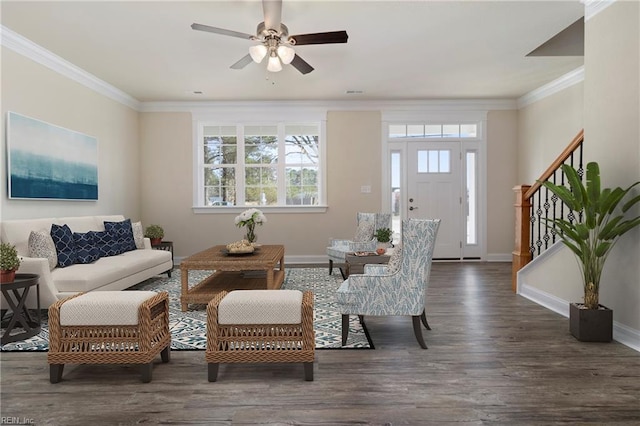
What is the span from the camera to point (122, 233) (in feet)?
16.5

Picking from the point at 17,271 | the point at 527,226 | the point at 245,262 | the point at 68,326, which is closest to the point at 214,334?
→ the point at 68,326

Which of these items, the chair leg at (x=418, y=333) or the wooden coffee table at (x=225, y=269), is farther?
the wooden coffee table at (x=225, y=269)

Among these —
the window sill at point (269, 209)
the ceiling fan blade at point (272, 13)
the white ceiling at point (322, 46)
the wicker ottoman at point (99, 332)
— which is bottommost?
the wicker ottoman at point (99, 332)

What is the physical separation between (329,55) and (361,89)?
1.53m

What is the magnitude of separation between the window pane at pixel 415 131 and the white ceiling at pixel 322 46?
720mm

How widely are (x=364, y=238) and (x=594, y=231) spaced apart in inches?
115

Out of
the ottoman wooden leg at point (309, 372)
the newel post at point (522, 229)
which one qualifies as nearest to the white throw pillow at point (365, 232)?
the newel post at point (522, 229)

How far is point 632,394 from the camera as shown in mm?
2156

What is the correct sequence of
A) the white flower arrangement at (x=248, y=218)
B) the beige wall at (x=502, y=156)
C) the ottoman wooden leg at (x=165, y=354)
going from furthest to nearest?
the beige wall at (x=502, y=156)
the white flower arrangement at (x=248, y=218)
the ottoman wooden leg at (x=165, y=354)

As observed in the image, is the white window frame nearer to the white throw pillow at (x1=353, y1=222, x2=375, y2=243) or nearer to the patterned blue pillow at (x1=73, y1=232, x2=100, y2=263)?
the white throw pillow at (x1=353, y1=222, x2=375, y2=243)

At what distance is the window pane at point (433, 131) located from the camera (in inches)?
274

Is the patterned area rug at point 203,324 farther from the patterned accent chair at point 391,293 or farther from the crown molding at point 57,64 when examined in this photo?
the crown molding at point 57,64

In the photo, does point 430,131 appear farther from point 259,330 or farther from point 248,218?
point 259,330

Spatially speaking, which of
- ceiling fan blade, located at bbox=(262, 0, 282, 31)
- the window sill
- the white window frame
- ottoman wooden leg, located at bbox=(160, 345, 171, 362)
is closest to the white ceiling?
ceiling fan blade, located at bbox=(262, 0, 282, 31)
